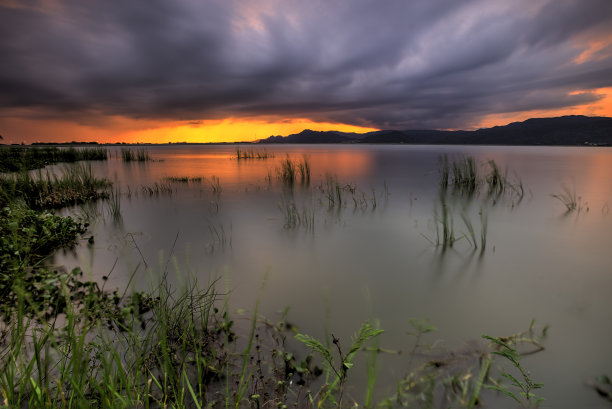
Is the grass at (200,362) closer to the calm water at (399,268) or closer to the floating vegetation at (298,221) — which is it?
the calm water at (399,268)

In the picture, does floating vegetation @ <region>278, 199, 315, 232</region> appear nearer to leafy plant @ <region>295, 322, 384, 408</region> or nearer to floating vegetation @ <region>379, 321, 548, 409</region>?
floating vegetation @ <region>379, 321, 548, 409</region>

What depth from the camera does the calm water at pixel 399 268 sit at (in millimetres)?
3684

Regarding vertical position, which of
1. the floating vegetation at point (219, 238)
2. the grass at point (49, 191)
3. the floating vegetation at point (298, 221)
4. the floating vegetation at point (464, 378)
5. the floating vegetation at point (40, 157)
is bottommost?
the floating vegetation at point (464, 378)

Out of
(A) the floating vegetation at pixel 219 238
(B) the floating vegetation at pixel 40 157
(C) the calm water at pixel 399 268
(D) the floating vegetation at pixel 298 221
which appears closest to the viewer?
(C) the calm water at pixel 399 268

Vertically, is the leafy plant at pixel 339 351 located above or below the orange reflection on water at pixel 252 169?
below

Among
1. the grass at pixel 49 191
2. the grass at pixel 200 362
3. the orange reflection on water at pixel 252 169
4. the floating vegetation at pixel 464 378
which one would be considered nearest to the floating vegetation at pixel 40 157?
the orange reflection on water at pixel 252 169

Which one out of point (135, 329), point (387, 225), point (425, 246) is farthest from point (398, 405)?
point (387, 225)

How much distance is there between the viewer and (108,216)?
9297 mm

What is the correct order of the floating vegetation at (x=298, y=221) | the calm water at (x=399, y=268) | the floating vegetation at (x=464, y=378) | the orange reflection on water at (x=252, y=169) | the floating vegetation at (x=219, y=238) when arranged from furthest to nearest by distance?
the orange reflection on water at (x=252, y=169) → the floating vegetation at (x=298, y=221) → the floating vegetation at (x=219, y=238) → the calm water at (x=399, y=268) → the floating vegetation at (x=464, y=378)

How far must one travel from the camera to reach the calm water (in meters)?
3.68

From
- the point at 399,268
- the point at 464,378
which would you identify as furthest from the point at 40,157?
the point at 464,378

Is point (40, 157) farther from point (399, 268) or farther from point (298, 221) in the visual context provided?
point (399, 268)

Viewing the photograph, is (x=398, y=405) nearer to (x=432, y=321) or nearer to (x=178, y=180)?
(x=432, y=321)

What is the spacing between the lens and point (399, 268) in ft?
19.0
